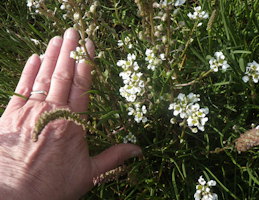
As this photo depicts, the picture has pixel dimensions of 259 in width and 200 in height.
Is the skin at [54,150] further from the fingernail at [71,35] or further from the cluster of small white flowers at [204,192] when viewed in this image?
the cluster of small white flowers at [204,192]

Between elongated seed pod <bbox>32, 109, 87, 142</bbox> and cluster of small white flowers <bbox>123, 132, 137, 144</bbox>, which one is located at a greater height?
elongated seed pod <bbox>32, 109, 87, 142</bbox>

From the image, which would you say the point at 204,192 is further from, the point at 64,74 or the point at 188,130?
the point at 64,74

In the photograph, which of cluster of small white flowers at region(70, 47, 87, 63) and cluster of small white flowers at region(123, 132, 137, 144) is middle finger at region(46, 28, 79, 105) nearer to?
cluster of small white flowers at region(70, 47, 87, 63)

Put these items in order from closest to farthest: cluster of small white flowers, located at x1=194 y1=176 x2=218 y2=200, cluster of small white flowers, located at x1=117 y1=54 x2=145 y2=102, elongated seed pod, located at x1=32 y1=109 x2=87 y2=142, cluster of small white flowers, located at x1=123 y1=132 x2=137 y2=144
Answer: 1. elongated seed pod, located at x1=32 y1=109 x2=87 y2=142
2. cluster of small white flowers, located at x1=117 y1=54 x2=145 y2=102
3. cluster of small white flowers, located at x1=194 y1=176 x2=218 y2=200
4. cluster of small white flowers, located at x1=123 y1=132 x2=137 y2=144

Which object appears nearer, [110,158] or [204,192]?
[204,192]

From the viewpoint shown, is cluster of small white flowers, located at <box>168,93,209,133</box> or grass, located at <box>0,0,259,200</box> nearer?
cluster of small white flowers, located at <box>168,93,209,133</box>

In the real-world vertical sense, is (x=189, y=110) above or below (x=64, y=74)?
below

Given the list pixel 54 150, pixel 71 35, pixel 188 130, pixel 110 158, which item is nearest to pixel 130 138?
pixel 110 158

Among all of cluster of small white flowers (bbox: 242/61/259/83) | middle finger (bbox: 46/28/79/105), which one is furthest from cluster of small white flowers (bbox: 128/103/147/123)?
cluster of small white flowers (bbox: 242/61/259/83)

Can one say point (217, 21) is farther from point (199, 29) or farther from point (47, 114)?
point (47, 114)
